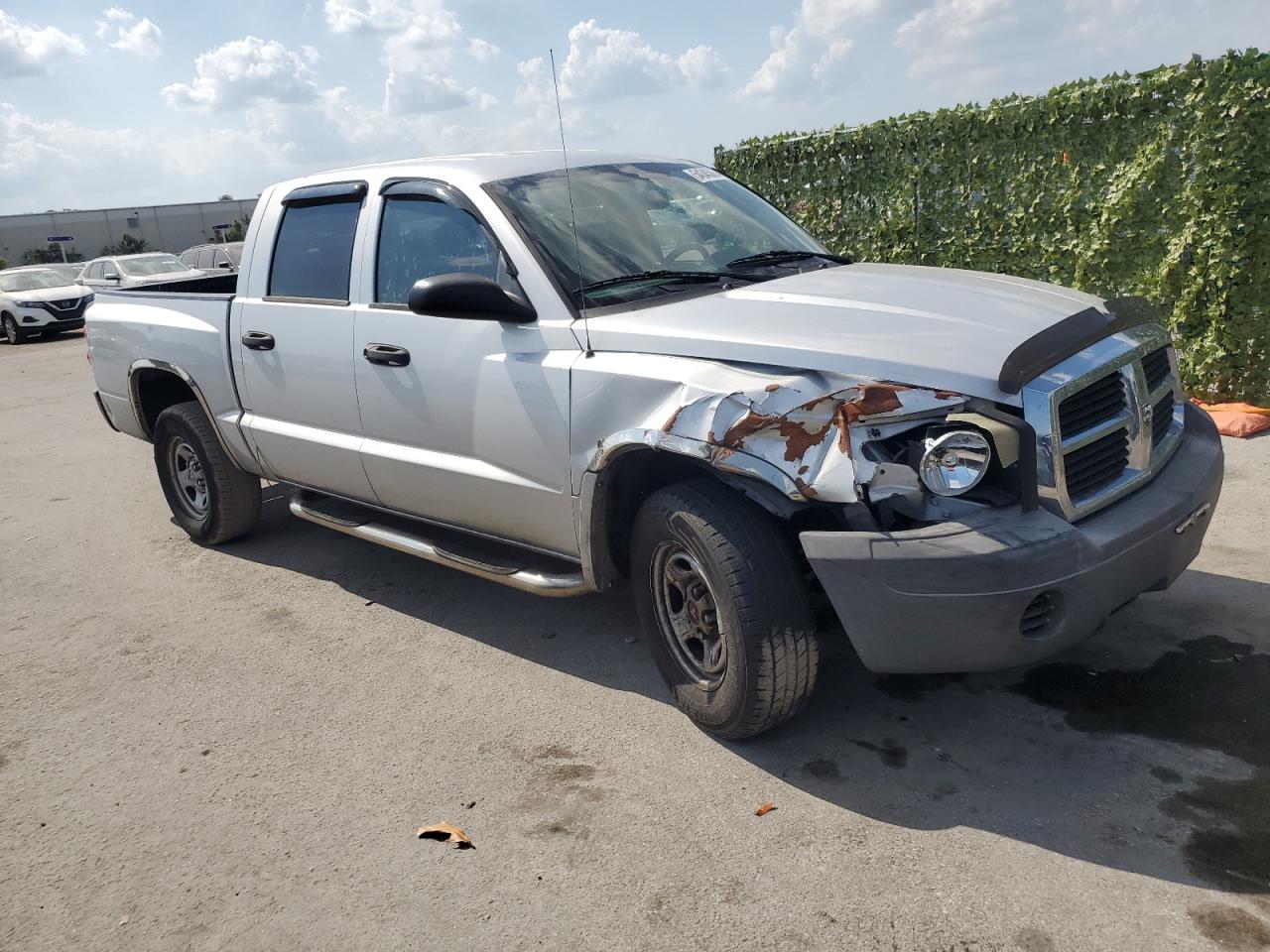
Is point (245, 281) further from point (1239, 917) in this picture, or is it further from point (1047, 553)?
point (1239, 917)

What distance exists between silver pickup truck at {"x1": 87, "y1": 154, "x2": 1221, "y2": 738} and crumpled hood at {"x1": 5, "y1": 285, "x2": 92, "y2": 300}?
2062cm

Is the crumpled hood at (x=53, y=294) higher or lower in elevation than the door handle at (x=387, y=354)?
lower

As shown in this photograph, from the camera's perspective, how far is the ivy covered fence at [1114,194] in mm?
6898

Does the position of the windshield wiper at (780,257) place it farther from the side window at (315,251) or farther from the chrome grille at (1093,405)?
the side window at (315,251)

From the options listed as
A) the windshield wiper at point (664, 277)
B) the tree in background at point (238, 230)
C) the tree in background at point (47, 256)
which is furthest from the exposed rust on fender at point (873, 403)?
the tree in background at point (47, 256)

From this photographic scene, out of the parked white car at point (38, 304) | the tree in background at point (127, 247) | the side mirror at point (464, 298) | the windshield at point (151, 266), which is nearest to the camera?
the side mirror at point (464, 298)

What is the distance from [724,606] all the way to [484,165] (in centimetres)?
225

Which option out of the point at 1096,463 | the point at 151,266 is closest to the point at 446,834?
the point at 1096,463

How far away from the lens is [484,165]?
14.3 ft

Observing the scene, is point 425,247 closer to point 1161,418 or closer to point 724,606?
point 724,606

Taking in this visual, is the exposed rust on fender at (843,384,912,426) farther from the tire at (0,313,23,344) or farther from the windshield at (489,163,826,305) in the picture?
the tire at (0,313,23,344)

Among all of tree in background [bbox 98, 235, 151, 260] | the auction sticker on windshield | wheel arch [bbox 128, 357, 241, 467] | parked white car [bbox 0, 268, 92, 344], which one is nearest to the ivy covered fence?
the auction sticker on windshield

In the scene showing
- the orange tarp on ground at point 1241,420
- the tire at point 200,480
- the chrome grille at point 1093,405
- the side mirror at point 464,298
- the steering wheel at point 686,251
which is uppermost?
the steering wheel at point 686,251

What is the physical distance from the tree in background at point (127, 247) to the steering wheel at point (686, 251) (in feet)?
205
